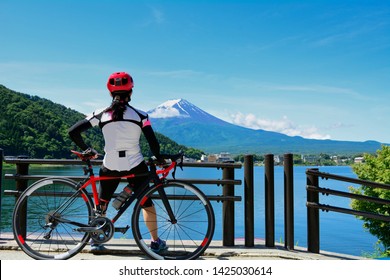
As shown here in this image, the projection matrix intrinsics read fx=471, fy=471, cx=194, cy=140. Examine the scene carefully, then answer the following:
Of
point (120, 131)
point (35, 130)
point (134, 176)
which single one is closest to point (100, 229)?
point (134, 176)

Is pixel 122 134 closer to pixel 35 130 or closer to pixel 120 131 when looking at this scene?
pixel 120 131

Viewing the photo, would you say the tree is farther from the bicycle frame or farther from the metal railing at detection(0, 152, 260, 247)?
the bicycle frame

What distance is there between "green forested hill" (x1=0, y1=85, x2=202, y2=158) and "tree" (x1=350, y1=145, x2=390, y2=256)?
1591 inches

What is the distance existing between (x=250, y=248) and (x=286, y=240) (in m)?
0.50

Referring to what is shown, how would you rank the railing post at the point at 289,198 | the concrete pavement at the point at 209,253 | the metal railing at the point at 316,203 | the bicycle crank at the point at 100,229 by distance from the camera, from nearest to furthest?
the bicycle crank at the point at 100,229, the concrete pavement at the point at 209,253, the metal railing at the point at 316,203, the railing post at the point at 289,198

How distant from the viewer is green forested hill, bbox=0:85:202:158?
3150 inches

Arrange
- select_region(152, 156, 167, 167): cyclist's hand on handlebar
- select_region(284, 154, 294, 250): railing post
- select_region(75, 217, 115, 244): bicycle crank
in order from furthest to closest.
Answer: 1. select_region(284, 154, 294, 250): railing post
2. select_region(152, 156, 167, 167): cyclist's hand on handlebar
3. select_region(75, 217, 115, 244): bicycle crank

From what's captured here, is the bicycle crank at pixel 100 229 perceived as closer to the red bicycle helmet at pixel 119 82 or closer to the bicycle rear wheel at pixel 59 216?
the bicycle rear wheel at pixel 59 216

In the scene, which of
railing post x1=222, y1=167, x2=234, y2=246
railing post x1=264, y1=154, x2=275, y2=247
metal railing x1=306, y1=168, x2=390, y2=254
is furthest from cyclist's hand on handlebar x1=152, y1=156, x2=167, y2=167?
metal railing x1=306, y1=168, x2=390, y2=254

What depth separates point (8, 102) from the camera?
11194 centimetres

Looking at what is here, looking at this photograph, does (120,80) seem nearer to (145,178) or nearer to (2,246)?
(145,178)

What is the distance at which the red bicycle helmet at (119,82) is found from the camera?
4.83 m

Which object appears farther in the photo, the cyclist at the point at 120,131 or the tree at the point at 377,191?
the tree at the point at 377,191

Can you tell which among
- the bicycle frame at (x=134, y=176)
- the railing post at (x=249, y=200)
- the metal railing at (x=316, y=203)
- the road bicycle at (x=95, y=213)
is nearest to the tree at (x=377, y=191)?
the metal railing at (x=316, y=203)
